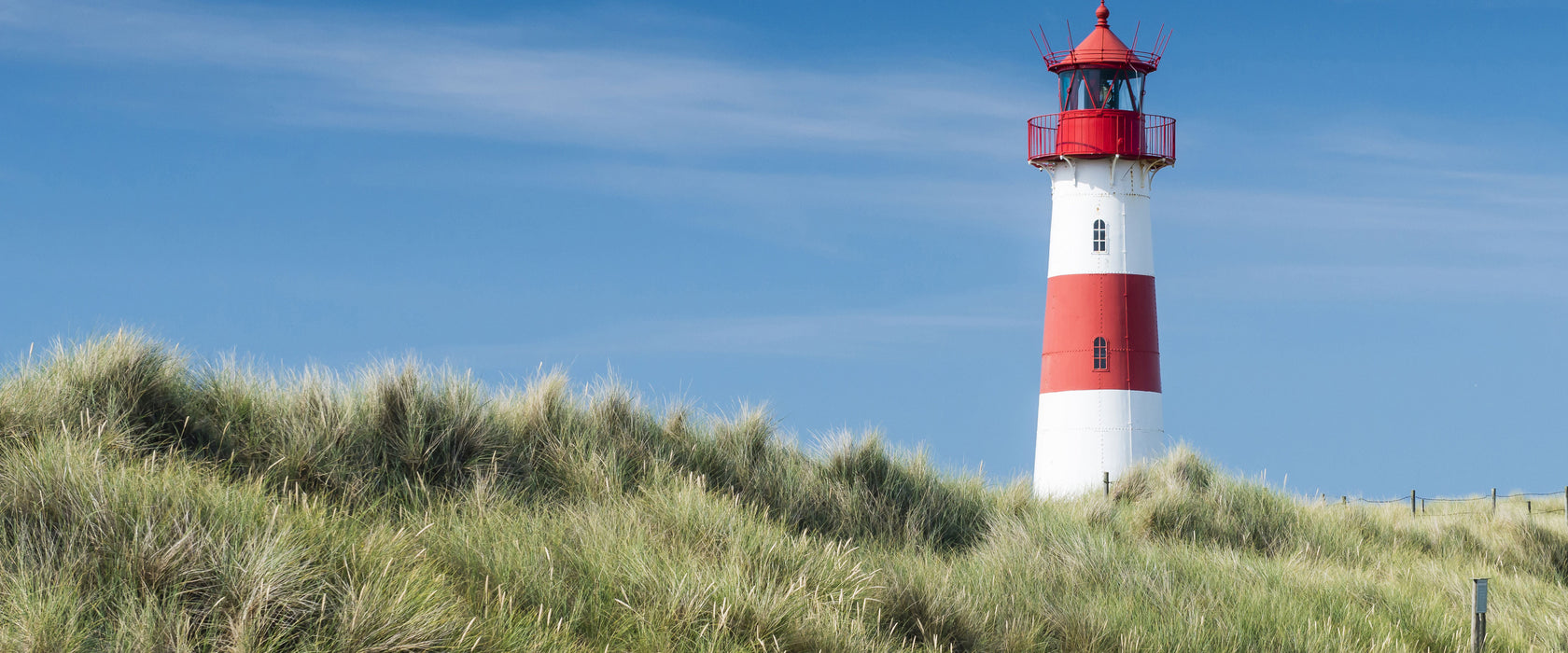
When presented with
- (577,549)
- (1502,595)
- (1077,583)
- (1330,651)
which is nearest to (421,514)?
(577,549)

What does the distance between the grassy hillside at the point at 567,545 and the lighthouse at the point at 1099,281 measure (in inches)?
304

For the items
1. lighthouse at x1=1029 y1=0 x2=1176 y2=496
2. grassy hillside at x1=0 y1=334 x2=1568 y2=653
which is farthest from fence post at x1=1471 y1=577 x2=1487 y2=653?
lighthouse at x1=1029 y1=0 x2=1176 y2=496

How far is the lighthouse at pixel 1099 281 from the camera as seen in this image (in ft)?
66.4

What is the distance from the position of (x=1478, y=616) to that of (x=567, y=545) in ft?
17.7

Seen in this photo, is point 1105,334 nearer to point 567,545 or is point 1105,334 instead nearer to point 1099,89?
point 1099,89

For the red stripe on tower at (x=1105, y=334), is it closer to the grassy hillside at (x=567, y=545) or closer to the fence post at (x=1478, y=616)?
the grassy hillside at (x=567, y=545)

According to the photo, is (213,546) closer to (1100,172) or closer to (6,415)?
(6,415)

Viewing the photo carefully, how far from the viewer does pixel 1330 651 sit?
7695mm

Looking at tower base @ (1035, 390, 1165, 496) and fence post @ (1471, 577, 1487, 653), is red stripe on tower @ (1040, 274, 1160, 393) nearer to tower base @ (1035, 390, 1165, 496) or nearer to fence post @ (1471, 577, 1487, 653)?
tower base @ (1035, 390, 1165, 496)

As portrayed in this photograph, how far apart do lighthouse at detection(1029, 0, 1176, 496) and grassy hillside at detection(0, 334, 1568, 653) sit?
7713mm

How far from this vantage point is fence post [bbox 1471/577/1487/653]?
7.44 meters

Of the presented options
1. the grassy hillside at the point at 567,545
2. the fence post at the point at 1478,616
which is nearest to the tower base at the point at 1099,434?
the grassy hillside at the point at 567,545

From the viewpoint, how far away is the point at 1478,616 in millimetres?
7594

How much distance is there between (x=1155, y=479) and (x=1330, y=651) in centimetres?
656
